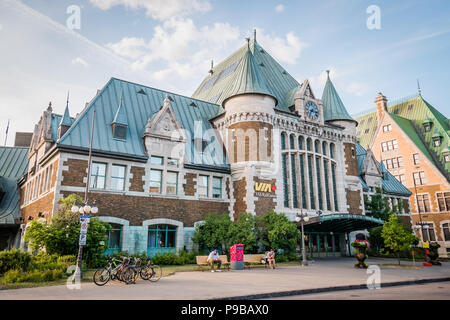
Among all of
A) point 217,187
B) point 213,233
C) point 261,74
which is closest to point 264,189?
point 217,187

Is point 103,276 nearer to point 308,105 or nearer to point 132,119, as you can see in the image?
point 132,119

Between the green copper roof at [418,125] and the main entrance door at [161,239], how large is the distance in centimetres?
4569

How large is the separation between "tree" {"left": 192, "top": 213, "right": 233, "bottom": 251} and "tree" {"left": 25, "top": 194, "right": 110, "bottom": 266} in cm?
773

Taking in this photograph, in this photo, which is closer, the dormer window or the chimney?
the dormer window

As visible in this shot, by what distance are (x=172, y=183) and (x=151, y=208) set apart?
273cm

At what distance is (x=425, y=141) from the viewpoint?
55875 mm

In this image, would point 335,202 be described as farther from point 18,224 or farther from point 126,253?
point 18,224

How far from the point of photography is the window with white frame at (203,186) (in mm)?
26784

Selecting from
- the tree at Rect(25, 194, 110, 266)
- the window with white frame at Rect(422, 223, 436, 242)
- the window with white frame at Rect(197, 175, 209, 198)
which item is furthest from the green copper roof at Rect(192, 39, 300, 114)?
the window with white frame at Rect(422, 223, 436, 242)

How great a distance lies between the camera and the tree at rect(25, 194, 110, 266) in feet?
56.9

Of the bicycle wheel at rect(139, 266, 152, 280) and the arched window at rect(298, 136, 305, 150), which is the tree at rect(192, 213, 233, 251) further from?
the arched window at rect(298, 136, 305, 150)

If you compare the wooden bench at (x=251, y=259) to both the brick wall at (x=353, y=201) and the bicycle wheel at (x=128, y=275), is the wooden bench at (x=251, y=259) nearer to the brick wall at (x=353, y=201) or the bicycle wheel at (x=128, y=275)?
the bicycle wheel at (x=128, y=275)

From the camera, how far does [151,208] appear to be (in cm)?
2386
